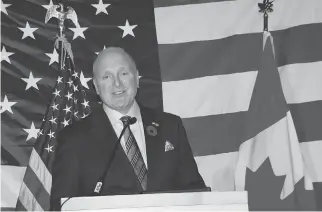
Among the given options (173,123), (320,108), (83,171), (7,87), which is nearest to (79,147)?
(83,171)

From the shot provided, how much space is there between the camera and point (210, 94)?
369 centimetres

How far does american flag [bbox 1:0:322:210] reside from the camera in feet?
11.5

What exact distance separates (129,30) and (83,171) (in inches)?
52.1

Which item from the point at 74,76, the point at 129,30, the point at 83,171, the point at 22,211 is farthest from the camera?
the point at 129,30

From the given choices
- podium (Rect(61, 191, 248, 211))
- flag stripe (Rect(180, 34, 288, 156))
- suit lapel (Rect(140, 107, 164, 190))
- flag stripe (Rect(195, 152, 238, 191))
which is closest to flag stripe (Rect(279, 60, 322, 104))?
flag stripe (Rect(180, 34, 288, 156))

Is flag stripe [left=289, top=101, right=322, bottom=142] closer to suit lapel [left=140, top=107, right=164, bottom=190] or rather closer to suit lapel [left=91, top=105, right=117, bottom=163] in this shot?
suit lapel [left=140, top=107, right=164, bottom=190]

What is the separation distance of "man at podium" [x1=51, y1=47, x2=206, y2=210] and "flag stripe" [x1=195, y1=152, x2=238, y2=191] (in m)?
0.75

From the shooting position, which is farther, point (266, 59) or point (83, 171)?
point (266, 59)

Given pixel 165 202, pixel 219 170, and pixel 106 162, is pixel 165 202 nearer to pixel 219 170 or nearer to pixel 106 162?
pixel 106 162

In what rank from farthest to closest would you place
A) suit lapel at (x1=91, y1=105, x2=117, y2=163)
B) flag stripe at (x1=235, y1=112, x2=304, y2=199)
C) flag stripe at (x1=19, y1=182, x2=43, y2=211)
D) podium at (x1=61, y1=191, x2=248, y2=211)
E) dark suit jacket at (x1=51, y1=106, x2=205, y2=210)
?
flag stripe at (x1=235, y1=112, x2=304, y2=199) → flag stripe at (x1=19, y1=182, x2=43, y2=211) → suit lapel at (x1=91, y1=105, x2=117, y2=163) → dark suit jacket at (x1=51, y1=106, x2=205, y2=210) → podium at (x1=61, y1=191, x2=248, y2=211)

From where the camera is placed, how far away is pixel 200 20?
3770 millimetres

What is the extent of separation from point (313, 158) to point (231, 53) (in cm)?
85

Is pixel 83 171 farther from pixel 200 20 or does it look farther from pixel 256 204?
pixel 200 20

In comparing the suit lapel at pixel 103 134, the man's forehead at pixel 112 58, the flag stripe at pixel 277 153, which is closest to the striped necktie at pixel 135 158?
the suit lapel at pixel 103 134
